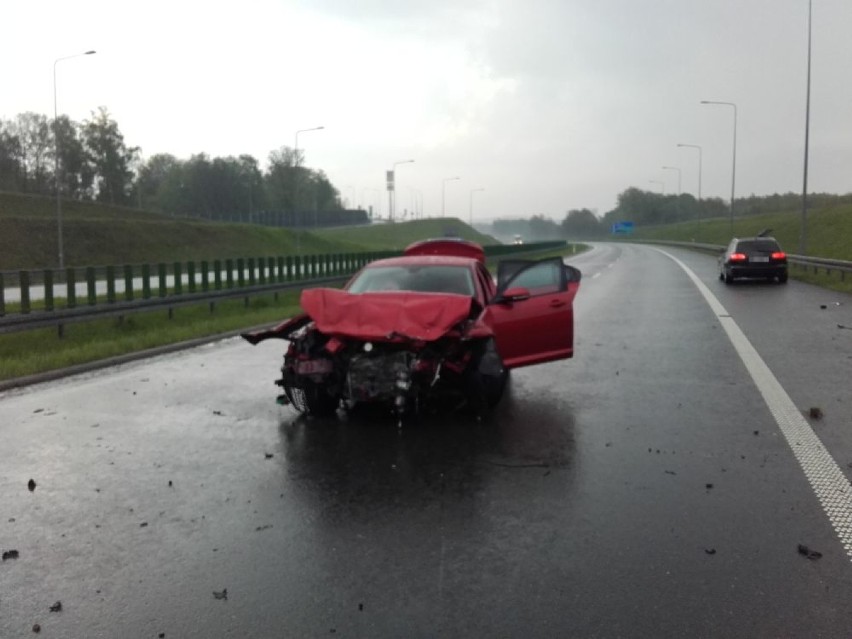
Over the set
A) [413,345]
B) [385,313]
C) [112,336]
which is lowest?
[112,336]

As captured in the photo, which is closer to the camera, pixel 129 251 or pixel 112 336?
pixel 112 336

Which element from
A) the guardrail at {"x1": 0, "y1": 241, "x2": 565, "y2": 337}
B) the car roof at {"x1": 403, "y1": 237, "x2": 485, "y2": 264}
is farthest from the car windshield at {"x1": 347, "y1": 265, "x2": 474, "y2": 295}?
the guardrail at {"x1": 0, "y1": 241, "x2": 565, "y2": 337}

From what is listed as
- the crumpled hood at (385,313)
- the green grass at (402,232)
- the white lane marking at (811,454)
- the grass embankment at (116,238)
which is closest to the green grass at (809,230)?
the green grass at (402,232)

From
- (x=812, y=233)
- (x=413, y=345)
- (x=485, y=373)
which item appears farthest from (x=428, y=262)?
(x=812, y=233)

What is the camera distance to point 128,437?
7.64 meters

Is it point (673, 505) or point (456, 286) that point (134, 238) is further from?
point (673, 505)

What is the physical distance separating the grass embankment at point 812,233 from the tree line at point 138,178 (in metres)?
44.3

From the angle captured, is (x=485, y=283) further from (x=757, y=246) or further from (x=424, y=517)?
(x=757, y=246)

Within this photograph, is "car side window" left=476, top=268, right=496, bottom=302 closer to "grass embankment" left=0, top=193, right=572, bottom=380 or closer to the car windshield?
the car windshield

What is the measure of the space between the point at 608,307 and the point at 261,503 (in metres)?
15.5

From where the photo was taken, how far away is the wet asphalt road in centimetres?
394

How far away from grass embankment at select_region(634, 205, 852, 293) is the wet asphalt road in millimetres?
19509

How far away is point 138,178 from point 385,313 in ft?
414

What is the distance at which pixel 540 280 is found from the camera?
9227 millimetres
